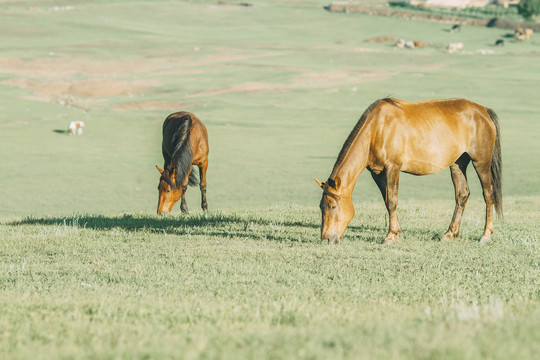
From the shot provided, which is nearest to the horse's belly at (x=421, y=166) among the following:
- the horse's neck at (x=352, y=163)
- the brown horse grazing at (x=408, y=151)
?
the brown horse grazing at (x=408, y=151)

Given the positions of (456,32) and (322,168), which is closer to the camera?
(322,168)

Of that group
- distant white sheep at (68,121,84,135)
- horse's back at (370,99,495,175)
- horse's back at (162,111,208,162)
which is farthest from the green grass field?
horse's back at (162,111,208,162)

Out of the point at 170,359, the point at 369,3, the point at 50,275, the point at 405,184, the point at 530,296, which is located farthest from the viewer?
the point at 369,3

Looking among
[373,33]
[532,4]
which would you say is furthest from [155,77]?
[532,4]

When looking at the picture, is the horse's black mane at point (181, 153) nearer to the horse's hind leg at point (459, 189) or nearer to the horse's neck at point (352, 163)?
the horse's neck at point (352, 163)

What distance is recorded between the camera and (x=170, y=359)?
13.8ft

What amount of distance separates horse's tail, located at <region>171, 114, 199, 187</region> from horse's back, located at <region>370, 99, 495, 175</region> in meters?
4.21

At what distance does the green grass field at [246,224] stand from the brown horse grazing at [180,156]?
482mm

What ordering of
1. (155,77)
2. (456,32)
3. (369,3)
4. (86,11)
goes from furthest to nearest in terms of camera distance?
(369,3) → (86,11) → (456,32) → (155,77)

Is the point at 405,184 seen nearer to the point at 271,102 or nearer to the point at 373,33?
the point at 271,102

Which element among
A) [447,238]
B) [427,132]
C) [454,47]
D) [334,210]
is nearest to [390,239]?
[447,238]

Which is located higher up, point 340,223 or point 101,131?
point 340,223

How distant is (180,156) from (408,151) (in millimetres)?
4530

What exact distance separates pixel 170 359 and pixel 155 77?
51.4m
